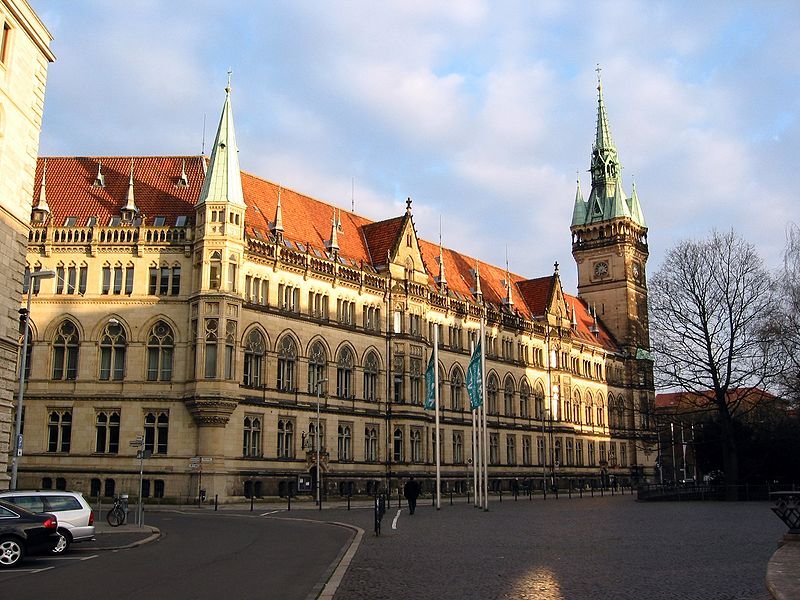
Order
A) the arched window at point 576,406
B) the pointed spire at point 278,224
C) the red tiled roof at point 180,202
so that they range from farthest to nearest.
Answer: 1. the arched window at point 576,406
2. the pointed spire at point 278,224
3. the red tiled roof at point 180,202

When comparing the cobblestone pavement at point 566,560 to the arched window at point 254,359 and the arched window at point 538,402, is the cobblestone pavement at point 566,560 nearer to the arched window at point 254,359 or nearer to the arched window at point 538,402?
the arched window at point 254,359

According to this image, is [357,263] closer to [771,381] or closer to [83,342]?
[83,342]

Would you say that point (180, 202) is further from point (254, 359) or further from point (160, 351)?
point (254, 359)

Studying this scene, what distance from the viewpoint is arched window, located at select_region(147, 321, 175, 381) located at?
5325 cm

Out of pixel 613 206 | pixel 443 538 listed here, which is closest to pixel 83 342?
pixel 443 538

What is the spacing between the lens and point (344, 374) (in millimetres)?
62312

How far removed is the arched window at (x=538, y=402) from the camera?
8531 cm

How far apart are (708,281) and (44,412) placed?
4406 centimetres

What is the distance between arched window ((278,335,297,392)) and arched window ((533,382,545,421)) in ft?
114

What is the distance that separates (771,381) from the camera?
171 feet

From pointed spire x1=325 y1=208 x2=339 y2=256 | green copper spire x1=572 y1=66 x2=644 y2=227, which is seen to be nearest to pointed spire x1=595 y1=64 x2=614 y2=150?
green copper spire x1=572 y1=66 x2=644 y2=227

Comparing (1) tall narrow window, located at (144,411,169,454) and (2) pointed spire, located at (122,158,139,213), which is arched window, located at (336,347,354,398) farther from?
(2) pointed spire, located at (122,158,139,213)

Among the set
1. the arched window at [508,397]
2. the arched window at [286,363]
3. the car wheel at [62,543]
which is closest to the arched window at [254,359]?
the arched window at [286,363]

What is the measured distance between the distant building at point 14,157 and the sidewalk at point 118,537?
4.29m
